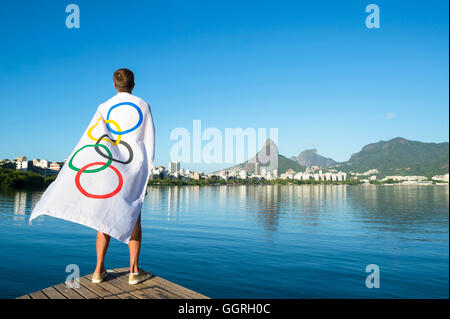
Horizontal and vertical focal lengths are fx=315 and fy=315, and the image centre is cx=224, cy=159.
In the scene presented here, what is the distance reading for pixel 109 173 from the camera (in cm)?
376

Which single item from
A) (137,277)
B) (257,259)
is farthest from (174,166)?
(137,277)

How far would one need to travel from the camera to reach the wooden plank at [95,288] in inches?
153

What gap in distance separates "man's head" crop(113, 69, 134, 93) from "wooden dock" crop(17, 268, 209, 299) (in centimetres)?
265

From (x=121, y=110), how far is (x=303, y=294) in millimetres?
6902

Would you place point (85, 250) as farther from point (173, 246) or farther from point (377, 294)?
point (377, 294)

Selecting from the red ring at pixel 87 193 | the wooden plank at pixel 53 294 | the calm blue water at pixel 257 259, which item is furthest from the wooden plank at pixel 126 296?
the calm blue water at pixel 257 259

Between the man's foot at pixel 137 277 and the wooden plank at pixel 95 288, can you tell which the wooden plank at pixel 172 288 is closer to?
the man's foot at pixel 137 277

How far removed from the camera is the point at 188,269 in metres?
10.5

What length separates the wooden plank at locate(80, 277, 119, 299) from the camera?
3.89 m

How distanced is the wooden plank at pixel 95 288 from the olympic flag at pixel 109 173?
2.62 ft

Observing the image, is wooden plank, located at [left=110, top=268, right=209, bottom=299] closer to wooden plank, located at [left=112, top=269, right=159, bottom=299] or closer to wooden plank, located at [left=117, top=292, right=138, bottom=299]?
wooden plank, located at [left=112, top=269, right=159, bottom=299]

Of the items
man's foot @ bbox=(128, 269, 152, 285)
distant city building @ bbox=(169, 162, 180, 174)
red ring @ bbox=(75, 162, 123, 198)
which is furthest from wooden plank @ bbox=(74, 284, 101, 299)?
distant city building @ bbox=(169, 162, 180, 174)
